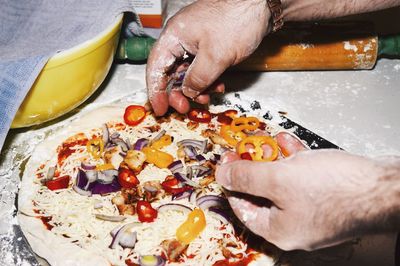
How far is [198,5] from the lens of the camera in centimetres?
203

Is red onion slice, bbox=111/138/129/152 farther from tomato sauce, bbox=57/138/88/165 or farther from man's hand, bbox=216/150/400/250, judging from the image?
man's hand, bbox=216/150/400/250

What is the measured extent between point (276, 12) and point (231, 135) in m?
0.59

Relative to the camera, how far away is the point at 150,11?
9.75 ft

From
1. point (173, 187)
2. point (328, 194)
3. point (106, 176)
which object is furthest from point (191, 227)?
point (328, 194)

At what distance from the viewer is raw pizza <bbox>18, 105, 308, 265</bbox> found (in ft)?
5.75

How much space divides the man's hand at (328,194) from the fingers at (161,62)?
845 mm

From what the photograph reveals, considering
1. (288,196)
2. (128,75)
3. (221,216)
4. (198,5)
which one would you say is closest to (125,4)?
(198,5)

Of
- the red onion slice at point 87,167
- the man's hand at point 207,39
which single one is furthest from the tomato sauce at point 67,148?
the man's hand at point 207,39

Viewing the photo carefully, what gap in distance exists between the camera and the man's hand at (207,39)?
196 cm

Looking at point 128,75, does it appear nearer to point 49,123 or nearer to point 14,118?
point 49,123

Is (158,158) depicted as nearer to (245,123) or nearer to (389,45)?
(245,123)

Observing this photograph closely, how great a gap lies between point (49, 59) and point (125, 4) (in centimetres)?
50

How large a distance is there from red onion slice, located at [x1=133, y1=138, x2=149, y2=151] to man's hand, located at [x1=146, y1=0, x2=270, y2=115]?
0.81ft

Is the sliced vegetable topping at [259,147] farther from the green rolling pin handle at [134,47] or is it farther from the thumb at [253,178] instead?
the green rolling pin handle at [134,47]
